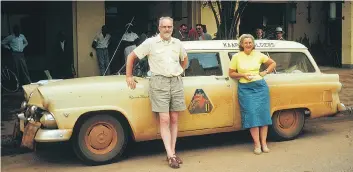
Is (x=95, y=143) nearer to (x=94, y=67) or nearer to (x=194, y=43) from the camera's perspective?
(x=194, y=43)

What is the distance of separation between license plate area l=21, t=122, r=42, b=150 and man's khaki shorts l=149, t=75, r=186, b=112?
4.67 ft

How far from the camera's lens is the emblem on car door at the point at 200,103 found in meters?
6.58

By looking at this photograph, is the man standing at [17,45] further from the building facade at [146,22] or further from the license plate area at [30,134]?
the license plate area at [30,134]

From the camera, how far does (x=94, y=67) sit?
13961mm

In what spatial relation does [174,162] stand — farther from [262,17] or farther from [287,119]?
[262,17]

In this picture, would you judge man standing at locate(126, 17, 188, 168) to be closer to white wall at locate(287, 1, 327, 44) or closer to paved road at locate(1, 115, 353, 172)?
paved road at locate(1, 115, 353, 172)

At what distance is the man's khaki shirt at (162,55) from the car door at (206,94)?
499mm

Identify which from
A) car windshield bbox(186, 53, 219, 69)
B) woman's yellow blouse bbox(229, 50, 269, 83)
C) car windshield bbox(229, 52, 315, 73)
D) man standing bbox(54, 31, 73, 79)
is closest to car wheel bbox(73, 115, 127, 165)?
car windshield bbox(186, 53, 219, 69)

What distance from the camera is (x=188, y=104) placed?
258 inches

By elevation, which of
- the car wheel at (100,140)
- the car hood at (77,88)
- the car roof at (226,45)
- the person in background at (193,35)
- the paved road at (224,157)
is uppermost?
the person in background at (193,35)

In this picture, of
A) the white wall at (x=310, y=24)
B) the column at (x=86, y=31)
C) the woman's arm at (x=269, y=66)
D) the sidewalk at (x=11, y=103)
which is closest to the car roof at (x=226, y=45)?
the woman's arm at (x=269, y=66)

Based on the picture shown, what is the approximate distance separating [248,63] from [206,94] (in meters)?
0.70

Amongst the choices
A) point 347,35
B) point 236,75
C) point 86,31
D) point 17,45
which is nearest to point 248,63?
point 236,75

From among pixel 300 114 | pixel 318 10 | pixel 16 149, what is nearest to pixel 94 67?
pixel 16 149
